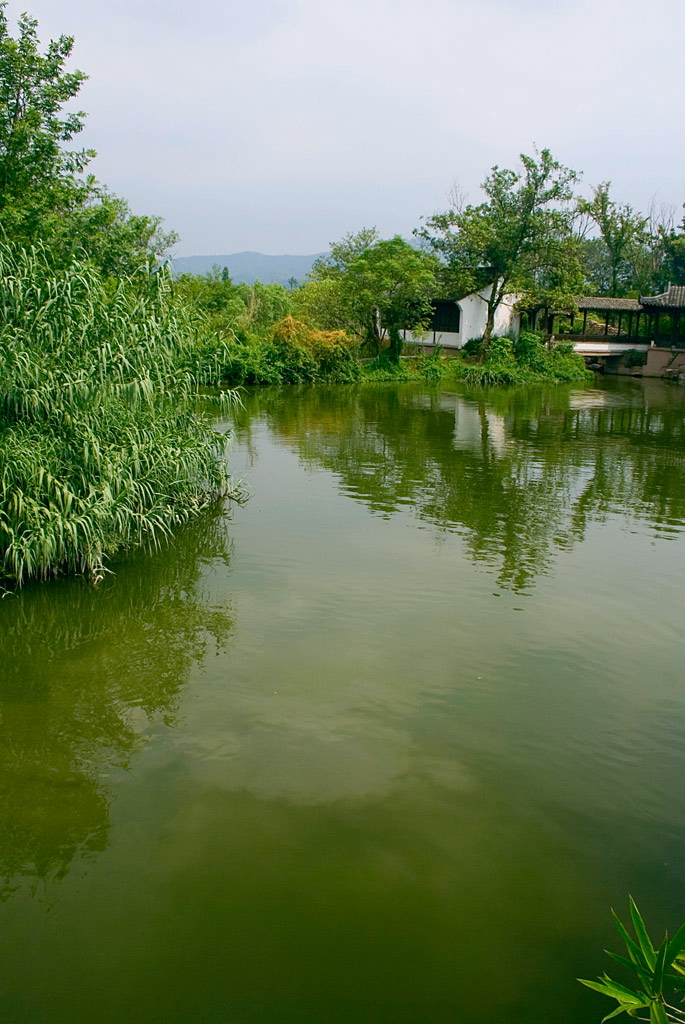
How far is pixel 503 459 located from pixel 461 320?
939 inches

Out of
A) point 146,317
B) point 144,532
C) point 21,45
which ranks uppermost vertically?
point 21,45

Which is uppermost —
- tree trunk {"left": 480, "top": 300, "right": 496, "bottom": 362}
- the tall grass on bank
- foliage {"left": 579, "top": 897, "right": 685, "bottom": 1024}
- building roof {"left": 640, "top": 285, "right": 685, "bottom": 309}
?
building roof {"left": 640, "top": 285, "right": 685, "bottom": 309}

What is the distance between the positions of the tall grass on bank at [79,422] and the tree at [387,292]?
23865 mm

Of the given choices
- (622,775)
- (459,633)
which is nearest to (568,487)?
(459,633)

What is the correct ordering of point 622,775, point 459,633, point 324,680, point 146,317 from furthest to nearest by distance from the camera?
1. point 146,317
2. point 459,633
3. point 324,680
4. point 622,775

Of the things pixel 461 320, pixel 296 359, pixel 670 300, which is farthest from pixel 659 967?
pixel 670 300

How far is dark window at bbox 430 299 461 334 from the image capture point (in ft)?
125

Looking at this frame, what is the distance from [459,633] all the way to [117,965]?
14.1ft

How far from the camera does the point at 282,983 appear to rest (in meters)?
3.67

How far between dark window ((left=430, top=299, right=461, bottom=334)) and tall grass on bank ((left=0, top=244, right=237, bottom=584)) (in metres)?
29.7

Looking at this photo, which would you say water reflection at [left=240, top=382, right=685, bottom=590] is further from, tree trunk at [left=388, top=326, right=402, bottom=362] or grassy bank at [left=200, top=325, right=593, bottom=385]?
tree trunk at [left=388, top=326, right=402, bottom=362]

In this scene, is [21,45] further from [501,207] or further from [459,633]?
[501,207]

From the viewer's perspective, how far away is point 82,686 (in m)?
6.33

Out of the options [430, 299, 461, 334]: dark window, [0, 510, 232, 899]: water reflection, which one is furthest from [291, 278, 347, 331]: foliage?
[0, 510, 232, 899]: water reflection
